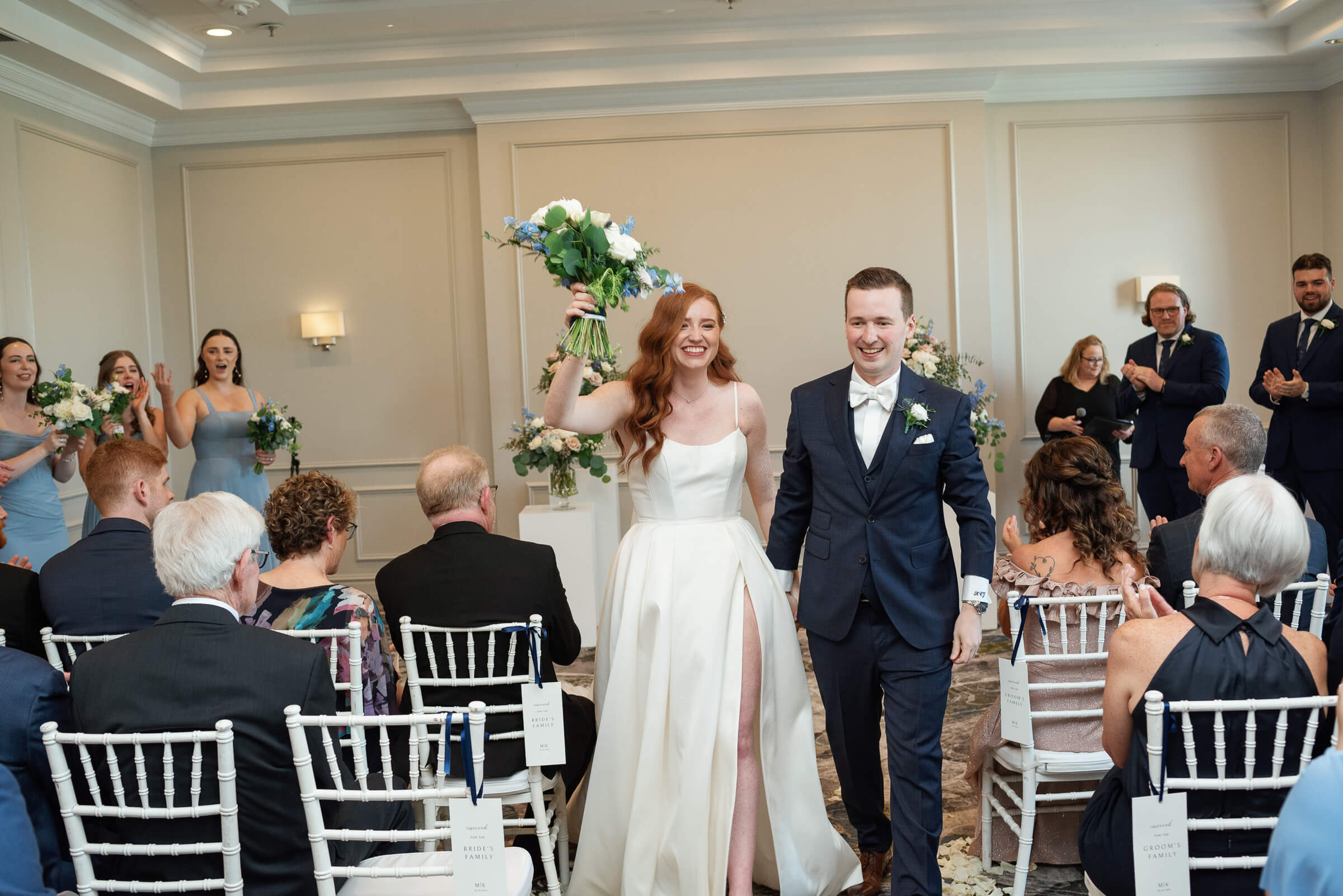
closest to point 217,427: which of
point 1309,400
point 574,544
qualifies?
point 574,544

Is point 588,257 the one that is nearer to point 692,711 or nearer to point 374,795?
point 692,711

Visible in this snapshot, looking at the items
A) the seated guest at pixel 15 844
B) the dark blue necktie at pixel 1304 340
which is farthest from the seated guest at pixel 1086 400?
the seated guest at pixel 15 844

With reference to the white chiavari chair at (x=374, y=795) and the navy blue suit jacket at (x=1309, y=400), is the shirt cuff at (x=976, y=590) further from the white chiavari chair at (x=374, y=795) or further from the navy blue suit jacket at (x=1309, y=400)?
the navy blue suit jacket at (x=1309, y=400)

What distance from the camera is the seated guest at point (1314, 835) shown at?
4.12ft

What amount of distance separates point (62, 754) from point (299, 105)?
635 centimetres

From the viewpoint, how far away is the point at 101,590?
2875 mm

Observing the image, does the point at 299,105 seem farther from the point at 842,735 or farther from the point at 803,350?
the point at 842,735

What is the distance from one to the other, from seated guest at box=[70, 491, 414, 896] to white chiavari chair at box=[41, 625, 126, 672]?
0.78 m

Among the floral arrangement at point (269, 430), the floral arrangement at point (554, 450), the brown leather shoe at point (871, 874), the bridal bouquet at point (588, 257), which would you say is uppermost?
the bridal bouquet at point (588, 257)

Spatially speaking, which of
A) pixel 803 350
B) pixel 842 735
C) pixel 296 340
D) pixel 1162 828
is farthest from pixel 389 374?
pixel 1162 828

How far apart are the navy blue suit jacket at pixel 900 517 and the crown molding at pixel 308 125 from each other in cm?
561

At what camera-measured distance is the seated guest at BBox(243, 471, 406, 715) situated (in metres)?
2.80

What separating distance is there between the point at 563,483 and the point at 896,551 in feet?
11.8

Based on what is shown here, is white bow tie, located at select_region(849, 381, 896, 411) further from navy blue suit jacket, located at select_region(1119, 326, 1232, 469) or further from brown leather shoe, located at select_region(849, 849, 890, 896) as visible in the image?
navy blue suit jacket, located at select_region(1119, 326, 1232, 469)
